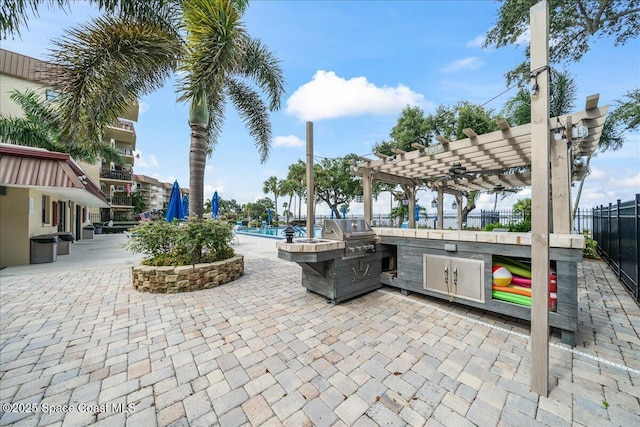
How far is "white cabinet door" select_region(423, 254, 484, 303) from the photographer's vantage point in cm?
323

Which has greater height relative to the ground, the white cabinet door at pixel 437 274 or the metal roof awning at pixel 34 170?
the metal roof awning at pixel 34 170

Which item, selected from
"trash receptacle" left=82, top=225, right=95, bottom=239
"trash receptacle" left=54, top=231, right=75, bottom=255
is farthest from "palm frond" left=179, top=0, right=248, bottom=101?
"trash receptacle" left=82, top=225, right=95, bottom=239

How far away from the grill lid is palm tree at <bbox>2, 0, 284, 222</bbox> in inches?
130

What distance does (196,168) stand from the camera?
5438mm

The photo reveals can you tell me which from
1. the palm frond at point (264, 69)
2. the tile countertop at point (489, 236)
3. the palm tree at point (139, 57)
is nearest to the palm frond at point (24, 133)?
the palm tree at point (139, 57)

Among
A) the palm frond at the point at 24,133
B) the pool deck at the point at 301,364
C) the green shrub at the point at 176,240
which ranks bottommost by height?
the pool deck at the point at 301,364

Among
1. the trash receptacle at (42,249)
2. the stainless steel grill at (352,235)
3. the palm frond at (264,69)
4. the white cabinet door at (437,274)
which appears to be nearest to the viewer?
the white cabinet door at (437,274)

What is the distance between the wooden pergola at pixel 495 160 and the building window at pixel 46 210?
Result: 11204mm

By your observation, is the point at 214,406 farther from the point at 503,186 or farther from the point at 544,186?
the point at 503,186

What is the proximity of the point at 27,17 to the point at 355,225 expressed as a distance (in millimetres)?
6005

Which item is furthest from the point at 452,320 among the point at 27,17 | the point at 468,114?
the point at 468,114

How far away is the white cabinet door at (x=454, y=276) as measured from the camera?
10.6 feet

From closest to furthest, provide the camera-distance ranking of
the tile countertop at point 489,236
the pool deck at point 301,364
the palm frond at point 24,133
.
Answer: the pool deck at point 301,364 < the tile countertop at point 489,236 < the palm frond at point 24,133

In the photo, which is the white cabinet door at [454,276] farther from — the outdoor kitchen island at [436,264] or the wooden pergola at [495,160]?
the wooden pergola at [495,160]
